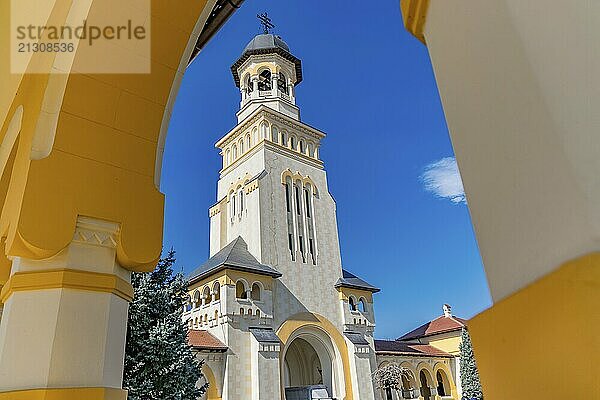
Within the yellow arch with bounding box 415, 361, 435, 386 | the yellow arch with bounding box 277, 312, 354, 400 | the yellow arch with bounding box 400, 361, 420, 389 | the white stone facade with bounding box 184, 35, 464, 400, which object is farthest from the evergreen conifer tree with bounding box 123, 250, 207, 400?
the yellow arch with bounding box 415, 361, 435, 386

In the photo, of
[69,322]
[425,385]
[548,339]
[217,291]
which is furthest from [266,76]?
[548,339]

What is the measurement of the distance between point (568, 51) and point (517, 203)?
216 millimetres

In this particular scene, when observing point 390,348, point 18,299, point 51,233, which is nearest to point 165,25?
point 51,233

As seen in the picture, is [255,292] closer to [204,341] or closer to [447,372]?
[204,341]

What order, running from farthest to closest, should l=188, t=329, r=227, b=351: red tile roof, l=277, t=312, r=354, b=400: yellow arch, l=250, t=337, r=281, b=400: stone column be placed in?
l=277, t=312, r=354, b=400: yellow arch → l=250, t=337, r=281, b=400: stone column → l=188, t=329, r=227, b=351: red tile roof

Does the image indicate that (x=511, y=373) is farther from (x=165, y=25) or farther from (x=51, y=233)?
(x=165, y=25)

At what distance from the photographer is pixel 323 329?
17188 millimetres

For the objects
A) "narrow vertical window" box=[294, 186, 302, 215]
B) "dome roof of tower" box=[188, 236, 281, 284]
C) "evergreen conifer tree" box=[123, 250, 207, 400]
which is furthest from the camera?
"narrow vertical window" box=[294, 186, 302, 215]

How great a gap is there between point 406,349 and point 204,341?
1191 centimetres

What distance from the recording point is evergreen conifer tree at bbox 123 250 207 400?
26.8 feet

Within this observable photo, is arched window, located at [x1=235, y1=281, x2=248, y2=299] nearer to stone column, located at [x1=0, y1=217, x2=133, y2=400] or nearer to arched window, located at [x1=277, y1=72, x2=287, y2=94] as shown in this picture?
arched window, located at [x1=277, y1=72, x2=287, y2=94]

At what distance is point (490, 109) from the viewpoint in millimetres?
689

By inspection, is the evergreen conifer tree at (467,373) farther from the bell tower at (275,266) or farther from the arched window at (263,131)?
the arched window at (263,131)

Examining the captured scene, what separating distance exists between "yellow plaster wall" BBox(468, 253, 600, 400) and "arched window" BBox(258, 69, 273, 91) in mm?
21925
